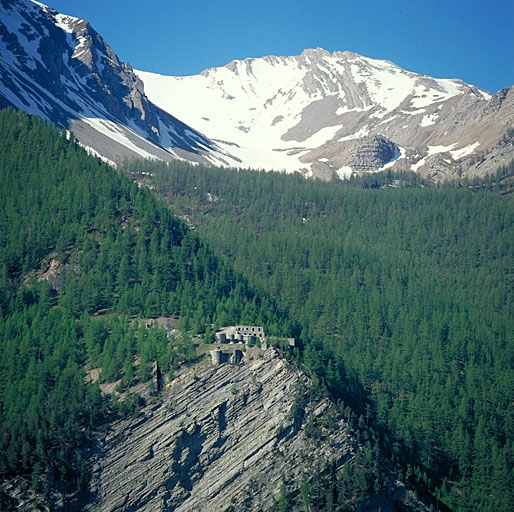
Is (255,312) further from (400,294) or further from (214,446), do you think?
(400,294)

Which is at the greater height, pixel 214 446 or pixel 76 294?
pixel 76 294

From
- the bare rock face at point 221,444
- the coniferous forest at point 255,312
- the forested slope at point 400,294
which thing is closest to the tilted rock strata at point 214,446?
the bare rock face at point 221,444

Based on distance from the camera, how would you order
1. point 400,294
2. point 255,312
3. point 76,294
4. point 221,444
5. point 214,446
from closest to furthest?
point 214,446 → point 221,444 → point 255,312 → point 76,294 → point 400,294

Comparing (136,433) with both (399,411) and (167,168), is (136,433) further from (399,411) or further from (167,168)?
(167,168)

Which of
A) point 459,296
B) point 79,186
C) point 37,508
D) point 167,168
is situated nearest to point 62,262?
point 79,186

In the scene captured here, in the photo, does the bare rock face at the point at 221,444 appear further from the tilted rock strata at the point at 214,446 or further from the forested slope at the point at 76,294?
the forested slope at the point at 76,294

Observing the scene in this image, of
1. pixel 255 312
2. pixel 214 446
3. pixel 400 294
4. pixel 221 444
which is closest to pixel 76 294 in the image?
pixel 255 312

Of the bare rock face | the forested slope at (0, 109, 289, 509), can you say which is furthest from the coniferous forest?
the bare rock face
